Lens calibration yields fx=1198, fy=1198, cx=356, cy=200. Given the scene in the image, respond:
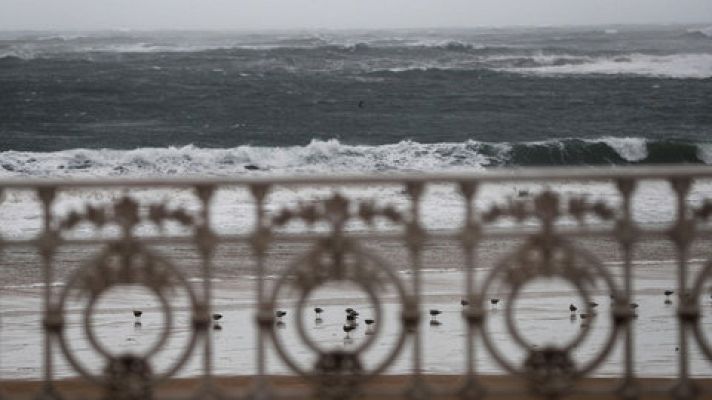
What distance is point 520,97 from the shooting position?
4256 centimetres

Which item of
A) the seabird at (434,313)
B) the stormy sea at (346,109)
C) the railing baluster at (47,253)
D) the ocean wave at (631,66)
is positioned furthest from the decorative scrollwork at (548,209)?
the ocean wave at (631,66)

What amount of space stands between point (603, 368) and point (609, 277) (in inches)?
127

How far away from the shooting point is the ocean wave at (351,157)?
26359mm

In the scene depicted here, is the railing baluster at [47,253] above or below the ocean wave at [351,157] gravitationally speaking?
below

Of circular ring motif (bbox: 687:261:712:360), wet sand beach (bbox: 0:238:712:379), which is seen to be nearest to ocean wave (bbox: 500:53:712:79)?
wet sand beach (bbox: 0:238:712:379)

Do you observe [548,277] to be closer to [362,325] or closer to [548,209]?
[548,209]

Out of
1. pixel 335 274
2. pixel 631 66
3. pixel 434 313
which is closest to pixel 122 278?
pixel 335 274

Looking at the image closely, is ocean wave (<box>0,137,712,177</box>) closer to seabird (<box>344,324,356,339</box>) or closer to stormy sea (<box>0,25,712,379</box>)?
stormy sea (<box>0,25,712,379</box>)

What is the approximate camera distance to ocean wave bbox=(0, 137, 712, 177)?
26.4m

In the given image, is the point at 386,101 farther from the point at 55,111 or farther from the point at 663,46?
the point at 663,46

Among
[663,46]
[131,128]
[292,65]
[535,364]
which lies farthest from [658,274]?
[663,46]

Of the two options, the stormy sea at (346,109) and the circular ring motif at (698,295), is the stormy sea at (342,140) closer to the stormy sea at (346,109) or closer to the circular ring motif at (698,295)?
the stormy sea at (346,109)

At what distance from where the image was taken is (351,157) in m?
27.9

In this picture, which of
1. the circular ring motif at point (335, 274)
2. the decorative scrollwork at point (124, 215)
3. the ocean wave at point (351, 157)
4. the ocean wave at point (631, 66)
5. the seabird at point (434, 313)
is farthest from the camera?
the ocean wave at point (631, 66)
